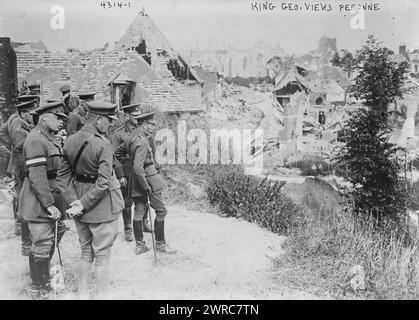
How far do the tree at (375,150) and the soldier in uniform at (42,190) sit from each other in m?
4.48

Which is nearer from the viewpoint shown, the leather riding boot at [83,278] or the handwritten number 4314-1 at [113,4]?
the leather riding boot at [83,278]

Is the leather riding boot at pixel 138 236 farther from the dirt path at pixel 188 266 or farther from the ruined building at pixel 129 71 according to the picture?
the ruined building at pixel 129 71

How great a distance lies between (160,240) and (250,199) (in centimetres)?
172

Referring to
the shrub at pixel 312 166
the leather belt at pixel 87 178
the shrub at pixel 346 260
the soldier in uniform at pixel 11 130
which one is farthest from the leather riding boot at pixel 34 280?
the shrub at pixel 312 166

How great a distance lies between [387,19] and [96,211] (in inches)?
171

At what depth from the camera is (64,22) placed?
5.75 metres

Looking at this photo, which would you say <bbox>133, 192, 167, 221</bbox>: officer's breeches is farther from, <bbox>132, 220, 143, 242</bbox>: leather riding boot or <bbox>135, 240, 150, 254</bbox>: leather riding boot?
<bbox>135, 240, 150, 254</bbox>: leather riding boot

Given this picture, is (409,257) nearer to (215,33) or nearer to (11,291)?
(215,33)

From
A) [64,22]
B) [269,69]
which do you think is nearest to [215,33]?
[269,69]

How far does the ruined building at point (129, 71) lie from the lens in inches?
235

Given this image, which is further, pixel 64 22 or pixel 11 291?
pixel 64 22

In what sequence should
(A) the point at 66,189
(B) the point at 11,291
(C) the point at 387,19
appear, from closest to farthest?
(A) the point at 66,189, (B) the point at 11,291, (C) the point at 387,19

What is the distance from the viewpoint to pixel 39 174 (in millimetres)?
4242
